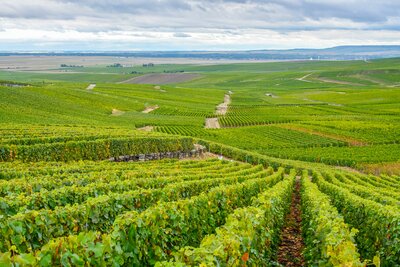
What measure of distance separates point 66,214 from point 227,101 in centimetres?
13290

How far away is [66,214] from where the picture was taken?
12258 millimetres

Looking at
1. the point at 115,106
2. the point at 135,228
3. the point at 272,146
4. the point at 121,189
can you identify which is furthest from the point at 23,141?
the point at 115,106

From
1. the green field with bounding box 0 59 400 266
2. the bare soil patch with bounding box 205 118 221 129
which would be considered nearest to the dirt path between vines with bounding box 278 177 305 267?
the green field with bounding box 0 59 400 266

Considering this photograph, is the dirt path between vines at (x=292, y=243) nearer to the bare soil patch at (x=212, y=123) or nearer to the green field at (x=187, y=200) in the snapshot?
the green field at (x=187, y=200)

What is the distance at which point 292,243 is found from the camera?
18.5 metres

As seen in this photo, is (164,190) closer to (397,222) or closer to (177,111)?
(397,222)

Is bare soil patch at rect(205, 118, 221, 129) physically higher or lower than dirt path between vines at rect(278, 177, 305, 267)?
lower

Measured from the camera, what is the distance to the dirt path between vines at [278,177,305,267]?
16.3 meters

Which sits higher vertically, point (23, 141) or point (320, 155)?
point (23, 141)

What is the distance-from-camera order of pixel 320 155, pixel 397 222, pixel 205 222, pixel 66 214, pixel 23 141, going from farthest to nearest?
pixel 320 155 < pixel 23 141 < pixel 205 222 < pixel 397 222 < pixel 66 214

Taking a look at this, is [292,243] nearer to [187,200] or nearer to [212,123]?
[187,200]

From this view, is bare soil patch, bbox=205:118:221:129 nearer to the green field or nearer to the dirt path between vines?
the green field

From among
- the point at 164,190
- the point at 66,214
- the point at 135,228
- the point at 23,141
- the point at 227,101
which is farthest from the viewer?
the point at 227,101

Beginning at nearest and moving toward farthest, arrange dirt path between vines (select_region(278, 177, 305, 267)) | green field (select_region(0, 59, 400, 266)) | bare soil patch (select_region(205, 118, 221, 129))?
green field (select_region(0, 59, 400, 266)) → dirt path between vines (select_region(278, 177, 305, 267)) → bare soil patch (select_region(205, 118, 221, 129))
